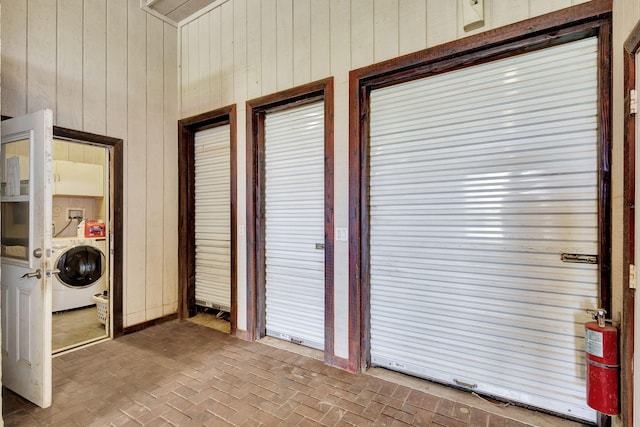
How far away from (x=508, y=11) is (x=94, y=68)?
393 cm

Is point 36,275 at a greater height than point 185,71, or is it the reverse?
point 185,71

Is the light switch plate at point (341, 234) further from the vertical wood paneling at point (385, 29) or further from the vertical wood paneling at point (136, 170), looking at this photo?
the vertical wood paneling at point (136, 170)

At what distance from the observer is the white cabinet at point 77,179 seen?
4.45m

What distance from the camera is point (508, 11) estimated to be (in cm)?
198

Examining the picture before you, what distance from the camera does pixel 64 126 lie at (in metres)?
2.98

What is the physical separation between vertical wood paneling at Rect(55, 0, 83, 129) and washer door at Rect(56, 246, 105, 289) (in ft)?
6.25

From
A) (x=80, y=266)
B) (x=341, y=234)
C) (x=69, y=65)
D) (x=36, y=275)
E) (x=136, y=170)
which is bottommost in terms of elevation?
(x=80, y=266)

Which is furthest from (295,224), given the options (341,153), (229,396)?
(229,396)

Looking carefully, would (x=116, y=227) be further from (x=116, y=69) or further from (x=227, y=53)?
(x=227, y=53)

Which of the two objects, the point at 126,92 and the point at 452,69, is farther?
the point at 126,92

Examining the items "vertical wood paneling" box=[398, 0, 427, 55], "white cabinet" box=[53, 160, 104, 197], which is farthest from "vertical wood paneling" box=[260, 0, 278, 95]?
"white cabinet" box=[53, 160, 104, 197]

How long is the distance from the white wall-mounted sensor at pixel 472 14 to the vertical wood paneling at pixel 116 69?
11.8 feet

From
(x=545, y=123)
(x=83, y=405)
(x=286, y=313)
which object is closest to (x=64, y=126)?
(x=83, y=405)

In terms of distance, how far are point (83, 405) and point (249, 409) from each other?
1.24 m
